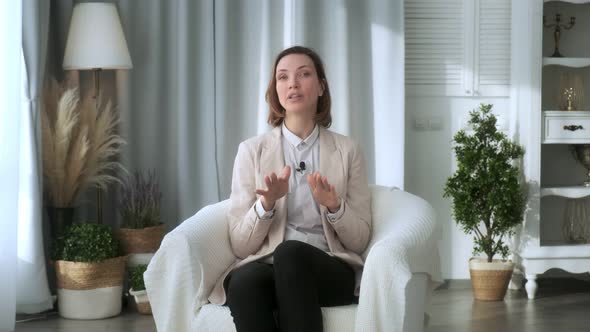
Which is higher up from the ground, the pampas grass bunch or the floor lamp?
the floor lamp

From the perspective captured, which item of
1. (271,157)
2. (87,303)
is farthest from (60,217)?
(271,157)

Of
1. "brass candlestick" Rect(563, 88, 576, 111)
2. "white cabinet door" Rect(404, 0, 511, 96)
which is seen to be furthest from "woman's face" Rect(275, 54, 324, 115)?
"brass candlestick" Rect(563, 88, 576, 111)

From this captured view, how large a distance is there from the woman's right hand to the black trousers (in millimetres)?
158

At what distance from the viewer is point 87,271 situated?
4039mm

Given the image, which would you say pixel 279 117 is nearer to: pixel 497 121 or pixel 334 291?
pixel 334 291

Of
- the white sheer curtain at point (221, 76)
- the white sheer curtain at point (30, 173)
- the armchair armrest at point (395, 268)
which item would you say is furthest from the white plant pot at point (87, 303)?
the armchair armrest at point (395, 268)

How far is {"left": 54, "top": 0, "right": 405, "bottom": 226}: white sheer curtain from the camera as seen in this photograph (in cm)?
449

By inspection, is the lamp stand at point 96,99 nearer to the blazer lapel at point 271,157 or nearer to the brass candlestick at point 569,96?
the blazer lapel at point 271,157

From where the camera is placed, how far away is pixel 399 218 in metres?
2.88

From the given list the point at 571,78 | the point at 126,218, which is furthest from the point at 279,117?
the point at 571,78

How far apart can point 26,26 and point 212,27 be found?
3.00 ft

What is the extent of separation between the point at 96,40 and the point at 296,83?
157 centimetres

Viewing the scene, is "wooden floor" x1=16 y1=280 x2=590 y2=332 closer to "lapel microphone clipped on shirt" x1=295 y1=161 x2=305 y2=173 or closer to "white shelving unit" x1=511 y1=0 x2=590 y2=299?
"white shelving unit" x1=511 y1=0 x2=590 y2=299

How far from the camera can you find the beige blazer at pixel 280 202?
2.80 m
